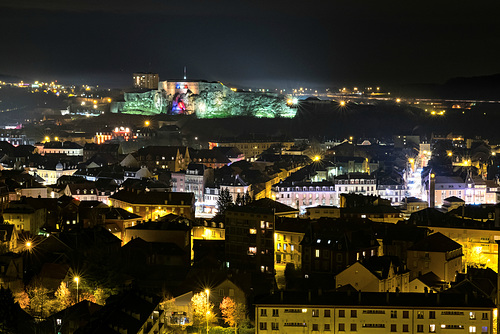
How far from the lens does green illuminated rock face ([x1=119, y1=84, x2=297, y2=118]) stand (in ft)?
240

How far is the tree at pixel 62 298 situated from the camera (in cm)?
2112

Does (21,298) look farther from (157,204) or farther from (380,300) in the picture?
(157,204)

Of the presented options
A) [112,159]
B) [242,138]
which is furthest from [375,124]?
[112,159]

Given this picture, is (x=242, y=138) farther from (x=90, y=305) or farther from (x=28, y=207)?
(x=90, y=305)

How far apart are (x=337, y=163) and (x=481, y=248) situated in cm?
2197

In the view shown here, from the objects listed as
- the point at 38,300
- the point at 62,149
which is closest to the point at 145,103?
the point at 62,149

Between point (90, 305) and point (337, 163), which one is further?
point (337, 163)

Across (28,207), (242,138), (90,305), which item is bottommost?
(90,305)

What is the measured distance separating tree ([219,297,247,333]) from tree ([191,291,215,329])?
284 millimetres

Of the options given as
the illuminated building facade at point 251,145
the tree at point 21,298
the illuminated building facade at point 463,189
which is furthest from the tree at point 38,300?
the illuminated building facade at point 251,145

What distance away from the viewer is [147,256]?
2503 centimetres

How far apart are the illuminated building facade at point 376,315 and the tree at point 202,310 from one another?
6.16 ft

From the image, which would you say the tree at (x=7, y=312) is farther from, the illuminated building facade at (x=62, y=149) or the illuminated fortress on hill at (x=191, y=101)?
the illuminated fortress on hill at (x=191, y=101)

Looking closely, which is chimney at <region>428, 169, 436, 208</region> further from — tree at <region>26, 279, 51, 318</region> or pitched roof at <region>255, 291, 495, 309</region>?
tree at <region>26, 279, 51, 318</region>
